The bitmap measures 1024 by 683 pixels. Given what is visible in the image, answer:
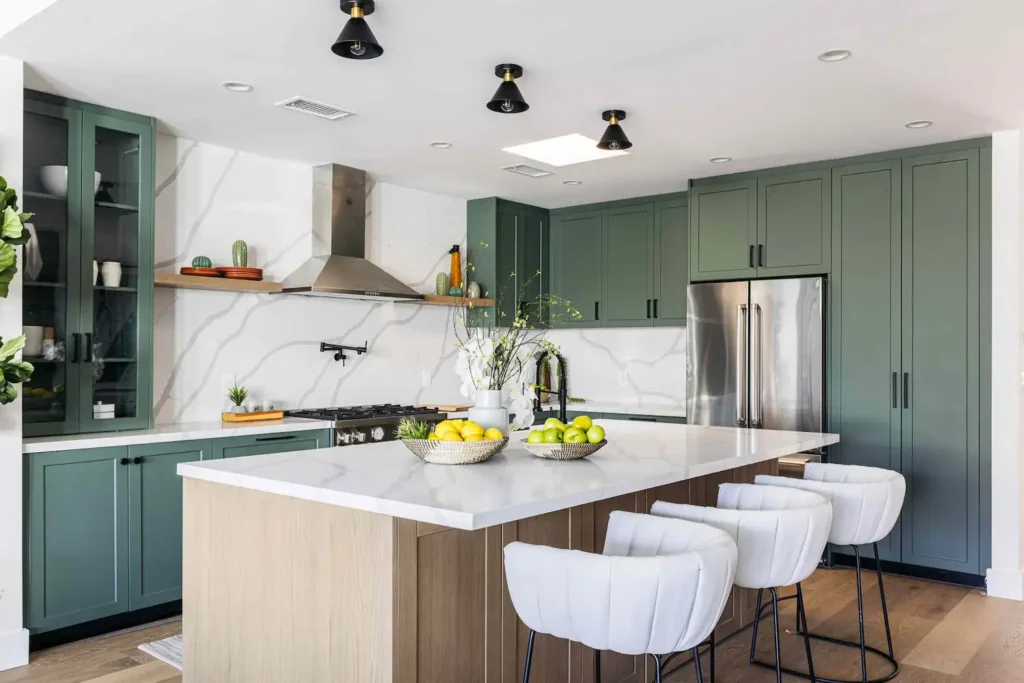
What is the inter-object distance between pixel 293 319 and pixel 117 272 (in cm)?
135

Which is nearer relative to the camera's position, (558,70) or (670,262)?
(558,70)

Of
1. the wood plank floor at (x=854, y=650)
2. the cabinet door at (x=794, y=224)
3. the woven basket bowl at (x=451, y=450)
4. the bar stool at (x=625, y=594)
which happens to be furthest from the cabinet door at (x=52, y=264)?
the cabinet door at (x=794, y=224)

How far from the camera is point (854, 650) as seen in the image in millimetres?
3465

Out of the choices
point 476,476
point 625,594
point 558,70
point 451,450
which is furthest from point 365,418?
point 625,594

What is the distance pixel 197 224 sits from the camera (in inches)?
182

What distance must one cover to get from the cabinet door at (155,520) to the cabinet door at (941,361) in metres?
3.80

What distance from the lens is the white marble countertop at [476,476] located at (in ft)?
6.51

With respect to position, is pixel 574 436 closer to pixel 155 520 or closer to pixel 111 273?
pixel 155 520

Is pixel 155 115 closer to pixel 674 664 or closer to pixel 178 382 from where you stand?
pixel 178 382

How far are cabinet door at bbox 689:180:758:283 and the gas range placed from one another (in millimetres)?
1967

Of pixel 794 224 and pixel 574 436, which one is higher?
pixel 794 224

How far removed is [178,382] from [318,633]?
268 centimetres

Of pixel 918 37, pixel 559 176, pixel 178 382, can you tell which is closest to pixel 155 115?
pixel 178 382

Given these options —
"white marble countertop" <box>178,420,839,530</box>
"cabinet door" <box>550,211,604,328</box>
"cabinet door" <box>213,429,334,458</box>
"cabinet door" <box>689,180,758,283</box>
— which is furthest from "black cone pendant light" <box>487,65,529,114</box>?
"cabinet door" <box>550,211,604,328</box>
